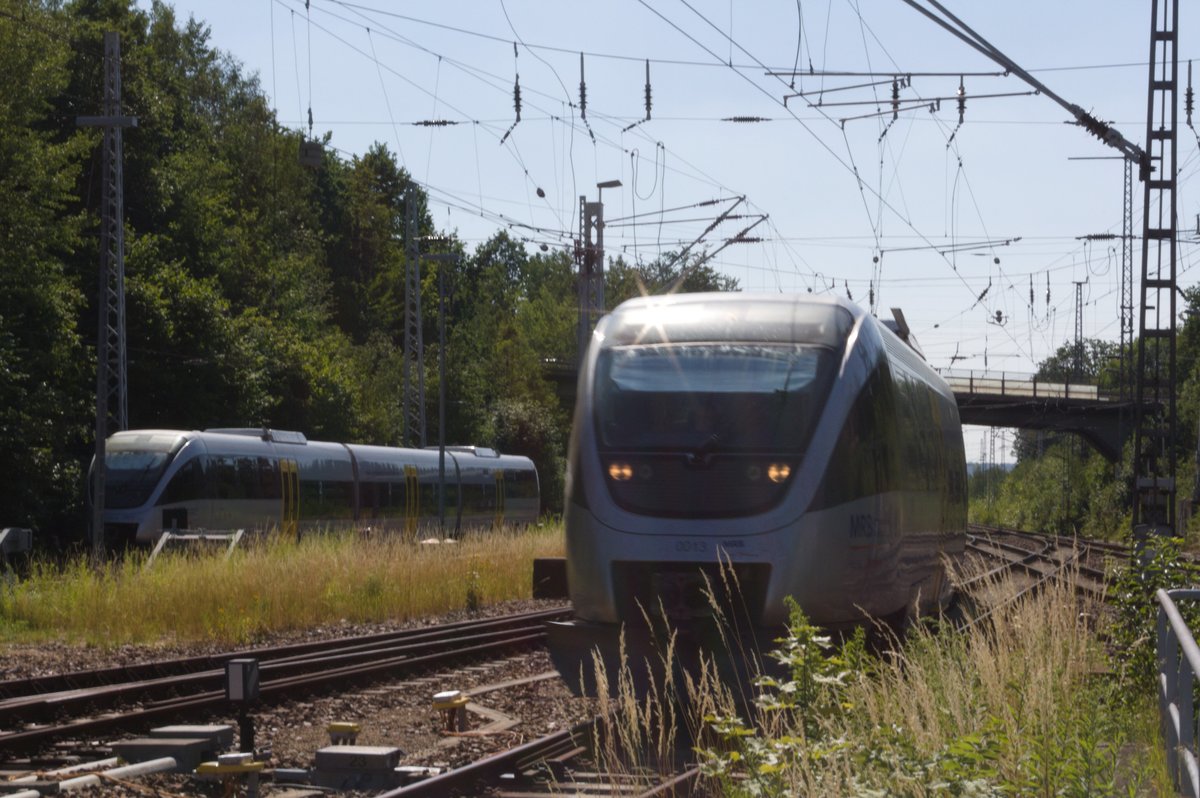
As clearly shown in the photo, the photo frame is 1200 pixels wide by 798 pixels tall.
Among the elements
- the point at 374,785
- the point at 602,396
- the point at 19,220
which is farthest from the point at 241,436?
the point at 374,785

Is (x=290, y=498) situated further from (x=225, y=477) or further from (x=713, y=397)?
(x=713, y=397)

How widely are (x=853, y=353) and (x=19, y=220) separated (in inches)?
1051

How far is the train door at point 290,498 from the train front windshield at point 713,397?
23119 millimetres

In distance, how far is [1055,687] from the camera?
7.88m

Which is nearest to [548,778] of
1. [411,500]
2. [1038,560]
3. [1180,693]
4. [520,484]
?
[1180,693]

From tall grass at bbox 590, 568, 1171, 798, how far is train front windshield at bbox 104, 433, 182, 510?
21.9 meters

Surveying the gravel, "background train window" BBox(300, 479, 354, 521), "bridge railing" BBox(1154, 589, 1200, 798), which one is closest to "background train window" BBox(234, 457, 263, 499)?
"background train window" BBox(300, 479, 354, 521)

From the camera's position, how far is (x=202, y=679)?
12547 mm

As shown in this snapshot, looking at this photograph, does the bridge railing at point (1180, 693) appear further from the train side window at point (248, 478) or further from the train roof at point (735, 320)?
the train side window at point (248, 478)

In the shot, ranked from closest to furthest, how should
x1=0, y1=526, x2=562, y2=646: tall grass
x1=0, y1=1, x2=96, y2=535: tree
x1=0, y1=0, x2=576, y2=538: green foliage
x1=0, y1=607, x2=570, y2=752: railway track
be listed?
x1=0, y1=607, x2=570, y2=752: railway track < x1=0, y1=526, x2=562, y2=646: tall grass < x1=0, y1=1, x2=96, y2=535: tree < x1=0, y1=0, x2=576, y2=538: green foliage

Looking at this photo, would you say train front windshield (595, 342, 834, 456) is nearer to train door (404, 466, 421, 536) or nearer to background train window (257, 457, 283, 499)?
background train window (257, 457, 283, 499)

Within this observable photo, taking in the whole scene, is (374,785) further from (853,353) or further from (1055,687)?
(853,353)

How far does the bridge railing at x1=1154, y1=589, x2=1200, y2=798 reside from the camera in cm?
440

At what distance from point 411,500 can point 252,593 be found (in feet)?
67.8
